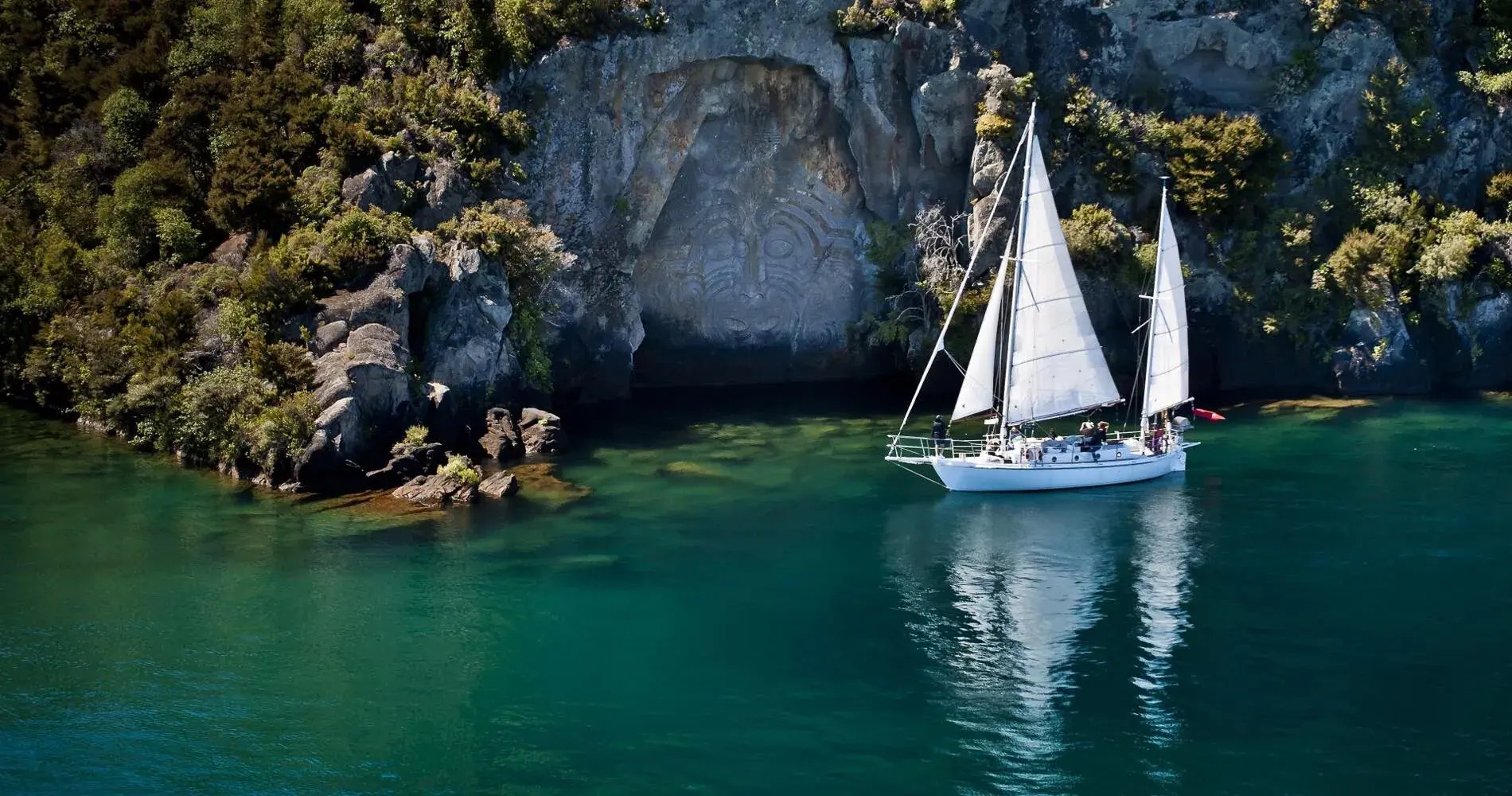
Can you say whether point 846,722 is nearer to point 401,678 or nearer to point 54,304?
point 401,678

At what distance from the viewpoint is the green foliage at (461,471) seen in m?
45.9

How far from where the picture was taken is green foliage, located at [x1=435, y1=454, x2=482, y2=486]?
45875 mm

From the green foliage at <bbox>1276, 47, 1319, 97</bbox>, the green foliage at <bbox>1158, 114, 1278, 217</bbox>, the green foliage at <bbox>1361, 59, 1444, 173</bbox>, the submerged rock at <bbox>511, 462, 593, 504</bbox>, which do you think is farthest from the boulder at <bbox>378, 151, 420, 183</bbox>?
the green foliage at <bbox>1361, 59, 1444, 173</bbox>

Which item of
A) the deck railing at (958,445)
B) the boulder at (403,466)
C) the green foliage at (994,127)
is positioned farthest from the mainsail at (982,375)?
the boulder at (403,466)

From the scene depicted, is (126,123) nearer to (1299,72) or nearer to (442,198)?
(442,198)

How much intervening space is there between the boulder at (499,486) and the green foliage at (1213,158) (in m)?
30.3

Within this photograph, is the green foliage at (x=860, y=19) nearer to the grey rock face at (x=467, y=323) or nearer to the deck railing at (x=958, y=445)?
the deck railing at (x=958, y=445)

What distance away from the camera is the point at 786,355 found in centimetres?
6391

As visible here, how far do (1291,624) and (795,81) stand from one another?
32077 millimetres

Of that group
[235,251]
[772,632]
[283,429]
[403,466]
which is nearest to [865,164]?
[403,466]

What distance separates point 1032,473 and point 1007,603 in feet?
34.6

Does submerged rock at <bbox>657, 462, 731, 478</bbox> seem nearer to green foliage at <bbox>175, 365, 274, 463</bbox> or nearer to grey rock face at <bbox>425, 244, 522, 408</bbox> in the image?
grey rock face at <bbox>425, 244, 522, 408</bbox>

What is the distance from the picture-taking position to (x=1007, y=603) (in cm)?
3681

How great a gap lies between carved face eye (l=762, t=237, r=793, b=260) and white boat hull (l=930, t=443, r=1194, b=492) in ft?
57.3
